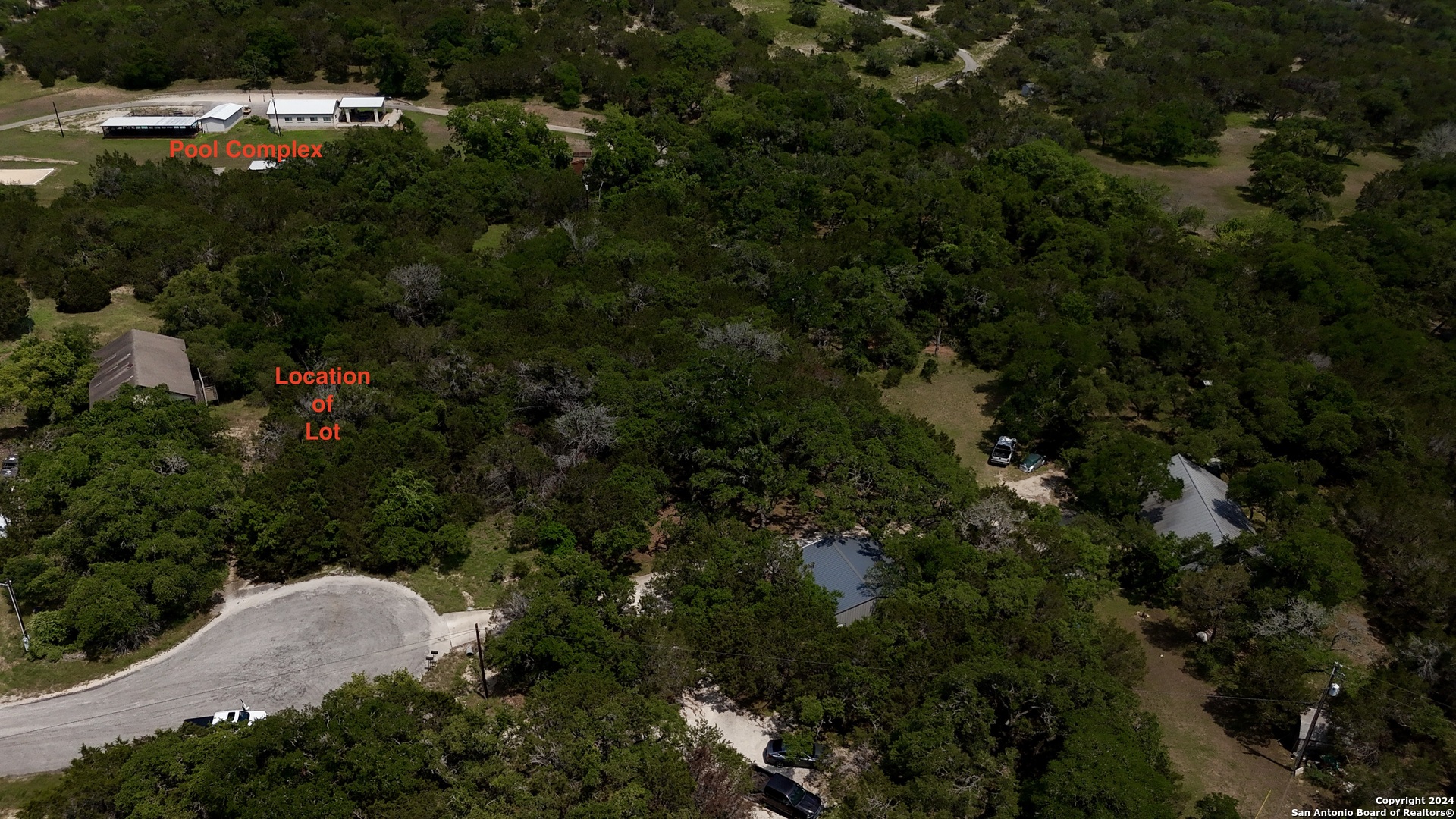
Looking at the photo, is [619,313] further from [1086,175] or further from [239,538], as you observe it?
[1086,175]

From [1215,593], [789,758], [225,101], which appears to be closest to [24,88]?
[225,101]

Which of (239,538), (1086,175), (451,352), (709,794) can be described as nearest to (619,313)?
(451,352)

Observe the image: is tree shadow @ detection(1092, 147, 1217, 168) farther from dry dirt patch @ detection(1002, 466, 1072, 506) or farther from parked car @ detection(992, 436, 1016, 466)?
dry dirt patch @ detection(1002, 466, 1072, 506)

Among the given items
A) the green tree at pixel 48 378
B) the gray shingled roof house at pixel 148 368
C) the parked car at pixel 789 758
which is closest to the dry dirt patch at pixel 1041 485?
the parked car at pixel 789 758

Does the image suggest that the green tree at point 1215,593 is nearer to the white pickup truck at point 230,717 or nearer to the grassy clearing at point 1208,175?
the white pickup truck at point 230,717

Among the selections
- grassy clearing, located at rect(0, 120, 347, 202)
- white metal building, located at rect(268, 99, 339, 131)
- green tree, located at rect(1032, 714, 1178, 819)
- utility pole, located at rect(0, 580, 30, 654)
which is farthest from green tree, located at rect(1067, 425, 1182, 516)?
white metal building, located at rect(268, 99, 339, 131)
